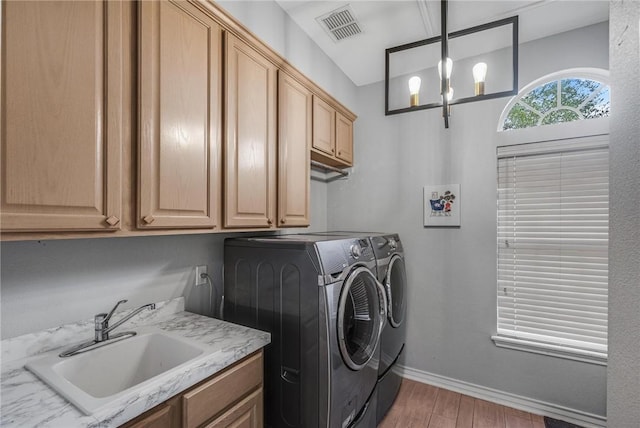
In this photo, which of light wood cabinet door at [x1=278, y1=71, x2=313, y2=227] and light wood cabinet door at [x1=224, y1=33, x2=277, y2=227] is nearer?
light wood cabinet door at [x1=224, y1=33, x2=277, y2=227]

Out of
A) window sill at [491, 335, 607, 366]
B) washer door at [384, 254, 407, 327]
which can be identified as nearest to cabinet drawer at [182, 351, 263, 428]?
washer door at [384, 254, 407, 327]

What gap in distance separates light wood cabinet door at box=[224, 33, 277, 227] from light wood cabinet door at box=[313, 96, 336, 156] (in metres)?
0.50

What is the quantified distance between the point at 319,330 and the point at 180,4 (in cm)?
162

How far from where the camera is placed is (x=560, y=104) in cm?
229

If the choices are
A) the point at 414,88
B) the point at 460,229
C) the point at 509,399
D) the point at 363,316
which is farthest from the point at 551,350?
the point at 414,88

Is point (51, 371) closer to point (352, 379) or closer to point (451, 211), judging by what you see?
point (352, 379)

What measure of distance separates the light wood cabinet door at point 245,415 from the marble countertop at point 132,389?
20cm

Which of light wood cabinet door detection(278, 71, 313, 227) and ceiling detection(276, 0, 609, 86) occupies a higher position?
ceiling detection(276, 0, 609, 86)

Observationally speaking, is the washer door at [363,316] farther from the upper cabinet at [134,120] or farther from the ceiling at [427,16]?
the ceiling at [427,16]

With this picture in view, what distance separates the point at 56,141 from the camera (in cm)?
89

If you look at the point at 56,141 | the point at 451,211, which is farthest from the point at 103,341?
the point at 451,211

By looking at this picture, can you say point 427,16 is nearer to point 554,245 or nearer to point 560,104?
point 560,104

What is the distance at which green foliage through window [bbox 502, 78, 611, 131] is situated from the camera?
218 centimetres

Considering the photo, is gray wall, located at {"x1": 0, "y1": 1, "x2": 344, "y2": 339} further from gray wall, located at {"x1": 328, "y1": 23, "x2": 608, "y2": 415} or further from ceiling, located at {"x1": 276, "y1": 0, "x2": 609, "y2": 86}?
gray wall, located at {"x1": 328, "y1": 23, "x2": 608, "y2": 415}
